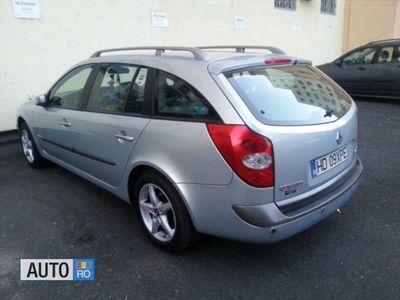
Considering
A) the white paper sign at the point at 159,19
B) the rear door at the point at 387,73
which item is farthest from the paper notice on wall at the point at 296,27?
the white paper sign at the point at 159,19

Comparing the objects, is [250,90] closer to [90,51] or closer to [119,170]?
[119,170]

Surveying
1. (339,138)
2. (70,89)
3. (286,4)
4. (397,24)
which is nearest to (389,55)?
(286,4)

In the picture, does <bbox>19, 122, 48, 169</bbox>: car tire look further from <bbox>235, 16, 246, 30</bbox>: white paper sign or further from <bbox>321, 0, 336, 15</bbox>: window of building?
<bbox>321, 0, 336, 15</bbox>: window of building

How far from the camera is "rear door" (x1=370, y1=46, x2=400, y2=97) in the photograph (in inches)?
325

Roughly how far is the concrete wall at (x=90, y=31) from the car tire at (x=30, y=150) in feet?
6.22

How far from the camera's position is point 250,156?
2.24 metres

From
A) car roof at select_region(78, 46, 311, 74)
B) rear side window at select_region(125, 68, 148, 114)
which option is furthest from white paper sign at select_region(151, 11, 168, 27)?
rear side window at select_region(125, 68, 148, 114)

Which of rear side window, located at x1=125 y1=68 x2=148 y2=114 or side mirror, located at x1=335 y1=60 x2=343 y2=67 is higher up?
rear side window, located at x1=125 y1=68 x2=148 y2=114

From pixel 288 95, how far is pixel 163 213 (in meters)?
1.29

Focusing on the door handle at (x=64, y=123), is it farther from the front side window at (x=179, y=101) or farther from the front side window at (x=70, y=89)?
the front side window at (x=179, y=101)

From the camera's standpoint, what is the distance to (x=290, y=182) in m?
2.34

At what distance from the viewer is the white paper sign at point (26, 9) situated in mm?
6078

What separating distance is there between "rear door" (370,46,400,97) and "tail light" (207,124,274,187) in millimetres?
7367

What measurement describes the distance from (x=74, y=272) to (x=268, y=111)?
1.82m
